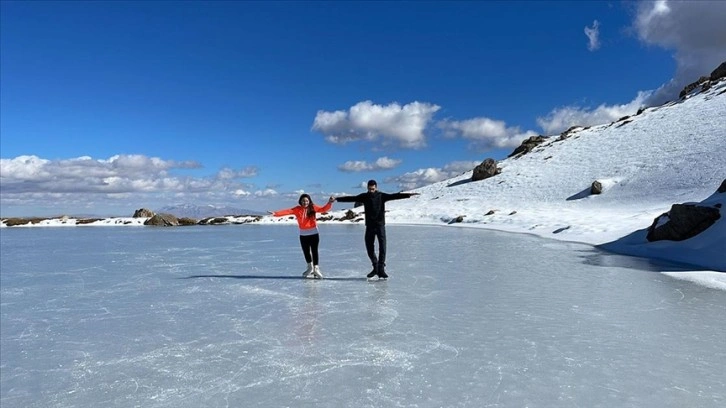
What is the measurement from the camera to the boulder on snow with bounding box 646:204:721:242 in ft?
43.5

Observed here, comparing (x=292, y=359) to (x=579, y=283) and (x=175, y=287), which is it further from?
(x=579, y=283)

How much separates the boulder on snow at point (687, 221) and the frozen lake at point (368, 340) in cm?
354

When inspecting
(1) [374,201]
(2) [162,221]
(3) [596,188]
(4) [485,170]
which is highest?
(4) [485,170]

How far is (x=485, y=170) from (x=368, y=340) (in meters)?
61.9

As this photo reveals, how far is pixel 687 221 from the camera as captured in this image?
13648mm

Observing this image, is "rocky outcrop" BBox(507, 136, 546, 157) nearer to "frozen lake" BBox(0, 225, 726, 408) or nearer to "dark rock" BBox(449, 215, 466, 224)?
"dark rock" BBox(449, 215, 466, 224)

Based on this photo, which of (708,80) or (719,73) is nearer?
(719,73)

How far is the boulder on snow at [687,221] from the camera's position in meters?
13.3

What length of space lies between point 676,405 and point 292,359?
3.71 m

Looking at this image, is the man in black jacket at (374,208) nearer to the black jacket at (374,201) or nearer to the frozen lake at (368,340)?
the black jacket at (374,201)

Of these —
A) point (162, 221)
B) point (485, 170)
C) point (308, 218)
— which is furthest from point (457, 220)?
point (162, 221)

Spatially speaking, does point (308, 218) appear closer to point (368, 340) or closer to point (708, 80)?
point (368, 340)

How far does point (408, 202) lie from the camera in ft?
199

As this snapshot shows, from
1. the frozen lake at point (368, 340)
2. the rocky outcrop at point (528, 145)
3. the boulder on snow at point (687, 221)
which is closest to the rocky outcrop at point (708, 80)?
the rocky outcrop at point (528, 145)
